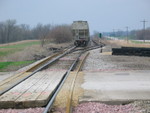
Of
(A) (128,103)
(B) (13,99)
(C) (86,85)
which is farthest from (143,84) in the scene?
(B) (13,99)

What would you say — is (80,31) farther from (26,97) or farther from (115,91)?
(26,97)

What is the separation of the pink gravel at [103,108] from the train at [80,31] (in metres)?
41.9

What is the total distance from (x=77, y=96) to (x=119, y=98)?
1260 millimetres

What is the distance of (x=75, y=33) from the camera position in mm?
49531

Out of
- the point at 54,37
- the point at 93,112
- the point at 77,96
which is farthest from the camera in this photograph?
the point at 54,37

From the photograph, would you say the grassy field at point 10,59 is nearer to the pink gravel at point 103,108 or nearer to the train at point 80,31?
the train at point 80,31

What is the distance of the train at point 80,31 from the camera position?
49.0m

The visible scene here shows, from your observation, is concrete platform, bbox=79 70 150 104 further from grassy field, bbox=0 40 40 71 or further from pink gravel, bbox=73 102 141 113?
grassy field, bbox=0 40 40 71

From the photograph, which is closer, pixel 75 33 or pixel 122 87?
pixel 122 87

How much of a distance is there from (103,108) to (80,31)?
42731mm

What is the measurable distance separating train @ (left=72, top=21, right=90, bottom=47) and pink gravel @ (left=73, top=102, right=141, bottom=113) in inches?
1649

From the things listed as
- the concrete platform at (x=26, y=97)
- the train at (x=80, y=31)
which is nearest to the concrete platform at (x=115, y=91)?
the concrete platform at (x=26, y=97)

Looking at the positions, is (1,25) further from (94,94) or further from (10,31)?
(94,94)

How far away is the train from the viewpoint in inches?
1928
